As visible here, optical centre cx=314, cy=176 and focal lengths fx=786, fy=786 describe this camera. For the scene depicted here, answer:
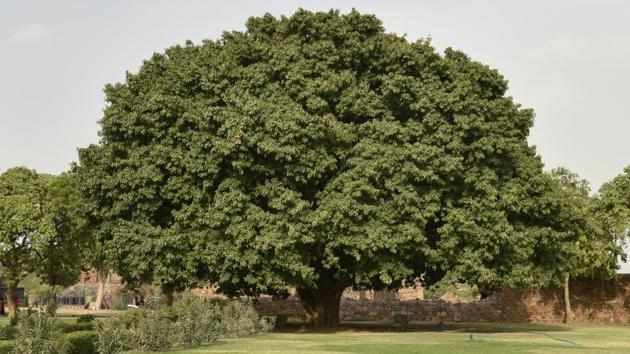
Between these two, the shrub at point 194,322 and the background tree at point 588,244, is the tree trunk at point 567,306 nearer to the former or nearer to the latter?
the background tree at point 588,244

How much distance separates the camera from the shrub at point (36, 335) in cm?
1908

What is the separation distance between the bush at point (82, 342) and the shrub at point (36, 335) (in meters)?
2.51

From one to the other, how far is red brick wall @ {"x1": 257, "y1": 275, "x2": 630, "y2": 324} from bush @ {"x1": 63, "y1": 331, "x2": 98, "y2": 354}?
101 feet

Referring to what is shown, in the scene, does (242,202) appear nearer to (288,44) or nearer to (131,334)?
(288,44)

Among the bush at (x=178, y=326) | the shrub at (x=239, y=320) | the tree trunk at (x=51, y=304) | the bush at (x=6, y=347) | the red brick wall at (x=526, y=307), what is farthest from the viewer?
the red brick wall at (x=526, y=307)

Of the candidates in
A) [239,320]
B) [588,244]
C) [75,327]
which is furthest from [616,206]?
[75,327]

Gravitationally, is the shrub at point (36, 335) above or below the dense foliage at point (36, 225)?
below

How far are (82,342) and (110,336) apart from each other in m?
1.22

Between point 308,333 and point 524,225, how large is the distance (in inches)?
435

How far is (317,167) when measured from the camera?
3259 centimetres

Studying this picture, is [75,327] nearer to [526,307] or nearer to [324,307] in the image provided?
[324,307]

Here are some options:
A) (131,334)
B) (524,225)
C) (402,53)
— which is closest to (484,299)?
(524,225)

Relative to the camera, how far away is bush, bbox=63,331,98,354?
22.7 metres

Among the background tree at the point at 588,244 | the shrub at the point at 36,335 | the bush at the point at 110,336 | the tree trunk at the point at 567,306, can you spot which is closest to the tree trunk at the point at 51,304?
the shrub at the point at 36,335
